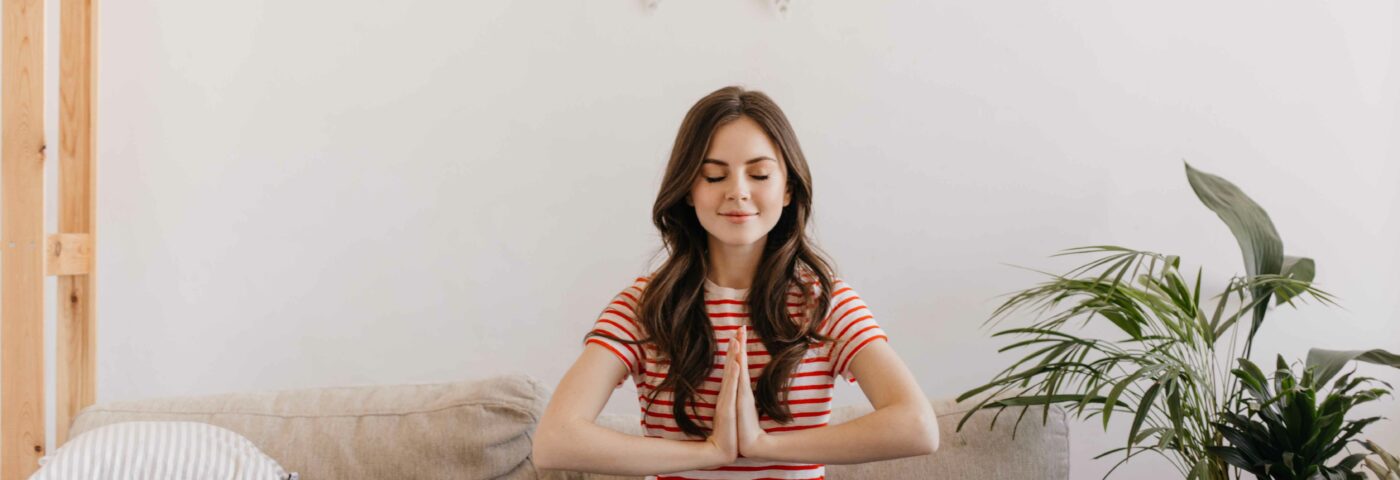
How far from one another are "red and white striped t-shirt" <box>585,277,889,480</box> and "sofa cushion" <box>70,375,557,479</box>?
0.46 metres

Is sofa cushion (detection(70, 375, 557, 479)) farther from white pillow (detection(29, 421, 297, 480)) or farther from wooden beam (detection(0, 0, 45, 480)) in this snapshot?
wooden beam (detection(0, 0, 45, 480))

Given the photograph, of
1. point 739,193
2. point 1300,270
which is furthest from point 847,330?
point 1300,270

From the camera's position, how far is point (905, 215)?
2.55m

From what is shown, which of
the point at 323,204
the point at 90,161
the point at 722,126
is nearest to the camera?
the point at 722,126

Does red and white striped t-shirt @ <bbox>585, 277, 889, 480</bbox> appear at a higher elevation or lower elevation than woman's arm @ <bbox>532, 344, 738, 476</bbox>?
higher

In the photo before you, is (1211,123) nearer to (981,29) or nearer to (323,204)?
(981,29)

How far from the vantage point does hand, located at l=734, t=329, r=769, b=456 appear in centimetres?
145

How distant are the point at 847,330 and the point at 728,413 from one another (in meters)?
0.24

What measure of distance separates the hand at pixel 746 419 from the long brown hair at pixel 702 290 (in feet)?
0.27

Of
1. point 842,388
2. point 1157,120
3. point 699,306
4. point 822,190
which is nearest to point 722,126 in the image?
point 699,306

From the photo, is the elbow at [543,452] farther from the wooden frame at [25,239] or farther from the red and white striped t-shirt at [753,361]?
the wooden frame at [25,239]

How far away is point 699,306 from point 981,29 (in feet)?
4.18

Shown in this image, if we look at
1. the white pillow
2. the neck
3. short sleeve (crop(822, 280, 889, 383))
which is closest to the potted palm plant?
short sleeve (crop(822, 280, 889, 383))

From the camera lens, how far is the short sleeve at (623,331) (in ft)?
5.19
